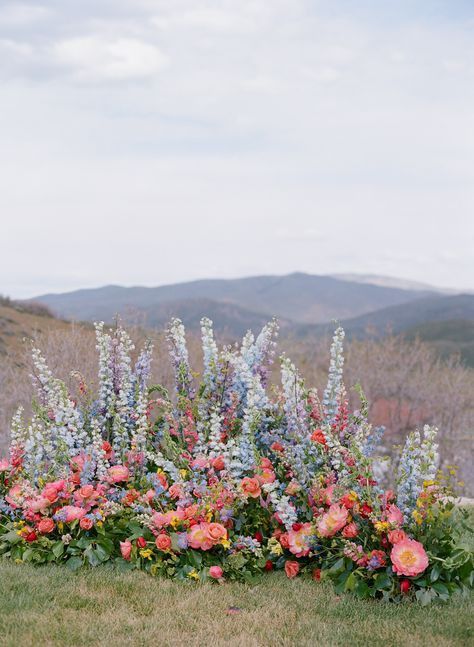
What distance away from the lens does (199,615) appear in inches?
192

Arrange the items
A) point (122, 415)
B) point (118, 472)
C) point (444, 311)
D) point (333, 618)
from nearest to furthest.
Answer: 1. point (333, 618)
2. point (118, 472)
3. point (122, 415)
4. point (444, 311)

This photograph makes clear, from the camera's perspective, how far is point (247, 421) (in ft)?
19.9

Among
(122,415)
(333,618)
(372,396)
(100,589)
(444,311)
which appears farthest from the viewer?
(444,311)

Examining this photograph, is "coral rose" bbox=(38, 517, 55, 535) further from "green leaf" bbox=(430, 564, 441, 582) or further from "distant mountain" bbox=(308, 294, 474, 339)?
"distant mountain" bbox=(308, 294, 474, 339)

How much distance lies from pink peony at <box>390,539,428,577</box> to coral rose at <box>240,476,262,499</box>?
1.14 m

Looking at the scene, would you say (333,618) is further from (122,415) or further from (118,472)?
(122,415)

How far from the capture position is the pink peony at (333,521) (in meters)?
5.32

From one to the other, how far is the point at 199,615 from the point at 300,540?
40.9 inches

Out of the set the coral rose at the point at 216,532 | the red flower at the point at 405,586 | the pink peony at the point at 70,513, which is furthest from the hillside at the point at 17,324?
the red flower at the point at 405,586

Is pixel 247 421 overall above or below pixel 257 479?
above

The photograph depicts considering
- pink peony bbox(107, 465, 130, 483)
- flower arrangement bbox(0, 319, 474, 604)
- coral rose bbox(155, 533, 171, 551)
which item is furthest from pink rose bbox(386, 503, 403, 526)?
pink peony bbox(107, 465, 130, 483)

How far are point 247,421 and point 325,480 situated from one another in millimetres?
799

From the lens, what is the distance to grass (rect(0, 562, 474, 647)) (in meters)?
4.58

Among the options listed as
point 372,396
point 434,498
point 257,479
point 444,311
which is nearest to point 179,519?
point 257,479
